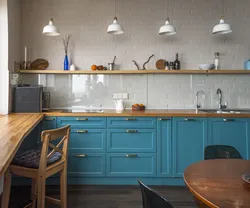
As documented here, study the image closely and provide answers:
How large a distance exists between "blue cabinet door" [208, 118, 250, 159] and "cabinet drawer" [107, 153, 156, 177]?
85 cm

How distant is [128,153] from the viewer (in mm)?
3350

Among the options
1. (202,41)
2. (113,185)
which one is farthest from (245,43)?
(113,185)

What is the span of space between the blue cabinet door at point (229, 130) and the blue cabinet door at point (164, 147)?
0.55 metres

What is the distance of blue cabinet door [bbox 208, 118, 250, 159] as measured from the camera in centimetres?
334

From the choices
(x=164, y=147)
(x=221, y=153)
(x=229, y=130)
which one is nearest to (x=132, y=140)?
(x=164, y=147)

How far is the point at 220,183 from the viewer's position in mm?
1369

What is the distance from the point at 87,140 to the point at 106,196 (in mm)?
748

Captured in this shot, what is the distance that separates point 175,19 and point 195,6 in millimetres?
374

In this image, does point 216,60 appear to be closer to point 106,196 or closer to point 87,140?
point 87,140

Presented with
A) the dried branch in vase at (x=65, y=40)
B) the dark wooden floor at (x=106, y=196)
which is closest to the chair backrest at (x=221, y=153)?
the dark wooden floor at (x=106, y=196)

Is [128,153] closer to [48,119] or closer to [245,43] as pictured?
[48,119]

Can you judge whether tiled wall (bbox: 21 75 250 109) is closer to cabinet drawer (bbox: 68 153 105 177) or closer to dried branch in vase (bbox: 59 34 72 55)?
dried branch in vase (bbox: 59 34 72 55)

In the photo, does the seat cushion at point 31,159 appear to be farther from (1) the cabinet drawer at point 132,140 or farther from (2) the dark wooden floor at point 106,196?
(1) the cabinet drawer at point 132,140

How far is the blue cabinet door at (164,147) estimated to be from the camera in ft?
11.0
